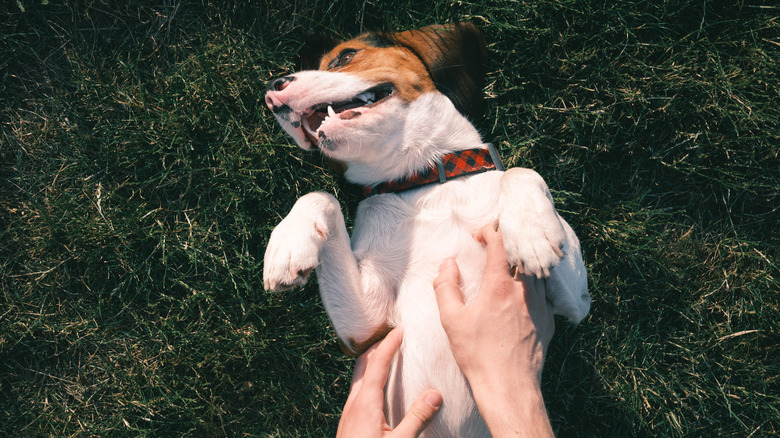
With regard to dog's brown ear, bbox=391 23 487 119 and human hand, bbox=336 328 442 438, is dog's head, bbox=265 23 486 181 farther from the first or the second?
human hand, bbox=336 328 442 438

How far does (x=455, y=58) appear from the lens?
10.0 feet

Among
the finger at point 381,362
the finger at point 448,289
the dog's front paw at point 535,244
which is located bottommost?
the finger at point 381,362

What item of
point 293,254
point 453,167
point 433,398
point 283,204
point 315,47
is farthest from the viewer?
point 283,204

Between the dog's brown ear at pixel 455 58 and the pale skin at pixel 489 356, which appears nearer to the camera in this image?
the pale skin at pixel 489 356

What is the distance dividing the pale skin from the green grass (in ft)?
3.66

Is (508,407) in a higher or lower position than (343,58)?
lower

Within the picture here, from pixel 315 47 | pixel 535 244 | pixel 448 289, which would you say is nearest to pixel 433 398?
pixel 448 289

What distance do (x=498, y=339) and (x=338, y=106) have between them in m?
1.51

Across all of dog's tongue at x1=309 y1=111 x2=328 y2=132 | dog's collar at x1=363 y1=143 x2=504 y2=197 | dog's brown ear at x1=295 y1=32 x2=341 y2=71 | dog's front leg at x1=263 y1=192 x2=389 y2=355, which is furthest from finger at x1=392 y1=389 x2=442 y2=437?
dog's brown ear at x1=295 y1=32 x2=341 y2=71

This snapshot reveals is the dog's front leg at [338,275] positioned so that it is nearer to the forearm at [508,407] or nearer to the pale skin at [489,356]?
the pale skin at [489,356]

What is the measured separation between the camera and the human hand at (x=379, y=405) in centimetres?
241

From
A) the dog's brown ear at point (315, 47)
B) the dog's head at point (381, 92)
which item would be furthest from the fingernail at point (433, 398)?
the dog's brown ear at point (315, 47)

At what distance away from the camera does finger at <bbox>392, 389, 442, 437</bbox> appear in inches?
93.7

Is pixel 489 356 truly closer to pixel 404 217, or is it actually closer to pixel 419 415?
pixel 419 415
